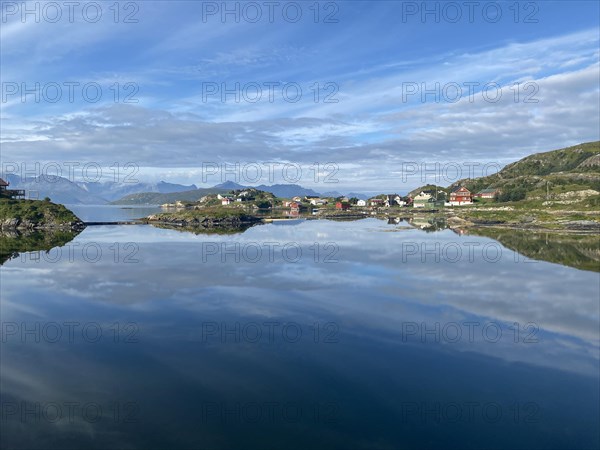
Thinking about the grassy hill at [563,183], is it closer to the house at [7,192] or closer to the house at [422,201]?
the house at [422,201]

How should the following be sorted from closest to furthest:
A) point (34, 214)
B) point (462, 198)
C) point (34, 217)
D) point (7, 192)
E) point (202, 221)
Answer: point (34, 217) → point (34, 214) → point (202, 221) → point (7, 192) → point (462, 198)

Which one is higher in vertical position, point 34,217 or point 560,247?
point 34,217

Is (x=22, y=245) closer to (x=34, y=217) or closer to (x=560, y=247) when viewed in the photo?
(x=34, y=217)

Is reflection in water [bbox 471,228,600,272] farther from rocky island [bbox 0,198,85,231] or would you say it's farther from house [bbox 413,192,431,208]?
house [bbox 413,192,431,208]

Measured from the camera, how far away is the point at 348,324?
73.0 feet

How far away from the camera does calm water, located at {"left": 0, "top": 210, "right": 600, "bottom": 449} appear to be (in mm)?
12258

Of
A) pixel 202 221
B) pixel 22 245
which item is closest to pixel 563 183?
pixel 202 221

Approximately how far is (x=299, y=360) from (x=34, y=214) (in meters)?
99.1

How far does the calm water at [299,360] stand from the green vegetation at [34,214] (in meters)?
67.4

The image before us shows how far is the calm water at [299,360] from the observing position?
1226 cm

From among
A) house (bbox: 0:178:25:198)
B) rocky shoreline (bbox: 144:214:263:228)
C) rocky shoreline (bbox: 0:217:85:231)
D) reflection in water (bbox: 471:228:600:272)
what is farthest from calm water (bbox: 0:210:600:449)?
house (bbox: 0:178:25:198)

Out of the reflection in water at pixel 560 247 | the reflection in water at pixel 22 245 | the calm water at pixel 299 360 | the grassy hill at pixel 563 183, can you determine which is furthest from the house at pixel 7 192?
the grassy hill at pixel 563 183

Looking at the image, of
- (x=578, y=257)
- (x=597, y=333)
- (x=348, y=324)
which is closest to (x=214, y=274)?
(x=348, y=324)

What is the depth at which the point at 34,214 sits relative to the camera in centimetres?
9425
